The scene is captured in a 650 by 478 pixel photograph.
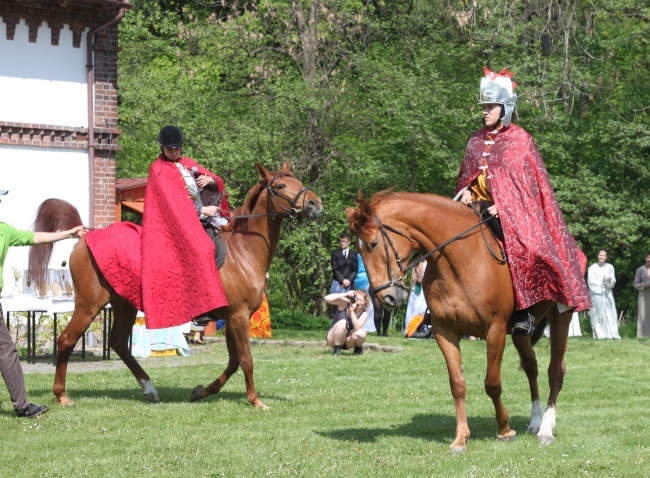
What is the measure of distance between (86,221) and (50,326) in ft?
15.7

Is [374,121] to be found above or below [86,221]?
above

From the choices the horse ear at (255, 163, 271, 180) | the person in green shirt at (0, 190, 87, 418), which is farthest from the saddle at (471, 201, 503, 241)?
the person in green shirt at (0, 190, 87, 418)

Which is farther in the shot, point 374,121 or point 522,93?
point 374,121

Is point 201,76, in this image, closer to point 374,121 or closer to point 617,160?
point 374,121

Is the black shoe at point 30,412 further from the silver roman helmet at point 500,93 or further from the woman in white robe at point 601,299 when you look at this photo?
the woman in white robe at point 601,299

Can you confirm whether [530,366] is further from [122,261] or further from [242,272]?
[122,261]

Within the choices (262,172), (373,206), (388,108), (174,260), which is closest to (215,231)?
(174,260)

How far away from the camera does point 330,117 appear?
30906mm

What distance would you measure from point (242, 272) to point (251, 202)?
758 millimetres

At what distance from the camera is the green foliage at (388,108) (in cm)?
2991

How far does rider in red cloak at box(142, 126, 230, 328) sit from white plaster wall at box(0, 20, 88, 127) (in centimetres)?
1296

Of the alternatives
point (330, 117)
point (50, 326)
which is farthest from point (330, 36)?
point (50, 326)

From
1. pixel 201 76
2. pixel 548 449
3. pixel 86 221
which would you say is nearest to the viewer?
pixel 548 449

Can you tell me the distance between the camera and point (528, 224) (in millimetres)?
Answer: 8969
